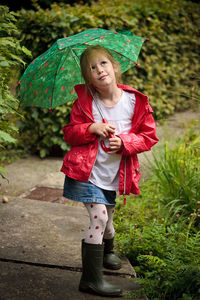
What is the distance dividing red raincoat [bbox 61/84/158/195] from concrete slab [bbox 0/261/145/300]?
638mm

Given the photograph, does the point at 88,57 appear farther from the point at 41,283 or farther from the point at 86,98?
the point at 41,283

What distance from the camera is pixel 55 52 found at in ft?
8.08

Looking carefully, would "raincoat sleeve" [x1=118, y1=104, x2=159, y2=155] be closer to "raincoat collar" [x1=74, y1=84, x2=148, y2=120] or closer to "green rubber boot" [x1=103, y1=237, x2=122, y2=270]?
"raincoat collar" [x1=74, y1=84, x2=148, y2=120]

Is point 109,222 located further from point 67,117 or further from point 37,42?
point 37,42

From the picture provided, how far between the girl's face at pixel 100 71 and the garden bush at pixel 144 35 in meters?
1.70

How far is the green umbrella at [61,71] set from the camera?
264 cm

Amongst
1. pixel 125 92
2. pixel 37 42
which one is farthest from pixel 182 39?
pixel 125 92

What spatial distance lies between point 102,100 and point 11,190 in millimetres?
2175

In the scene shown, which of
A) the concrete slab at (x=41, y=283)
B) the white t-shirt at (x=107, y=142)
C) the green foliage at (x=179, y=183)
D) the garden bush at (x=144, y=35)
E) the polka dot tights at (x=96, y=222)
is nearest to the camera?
the concrete slab at (x=41, y=283)

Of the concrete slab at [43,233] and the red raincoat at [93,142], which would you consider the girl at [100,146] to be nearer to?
the red raincoat at [93,142]

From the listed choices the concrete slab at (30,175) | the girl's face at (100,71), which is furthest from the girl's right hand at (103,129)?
the concrete slab at (30,175)

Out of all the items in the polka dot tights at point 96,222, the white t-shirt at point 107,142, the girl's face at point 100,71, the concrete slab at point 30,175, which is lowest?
the concrete slab at point 30,175

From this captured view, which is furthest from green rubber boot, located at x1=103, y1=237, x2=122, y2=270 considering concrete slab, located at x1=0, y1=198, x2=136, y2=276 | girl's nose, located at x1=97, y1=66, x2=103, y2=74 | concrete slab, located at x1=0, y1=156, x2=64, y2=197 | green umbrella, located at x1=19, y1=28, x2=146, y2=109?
concrete slab, located at x1=0, y1=156, x2=64, y2=197

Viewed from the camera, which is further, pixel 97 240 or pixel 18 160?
pixel 18 160
